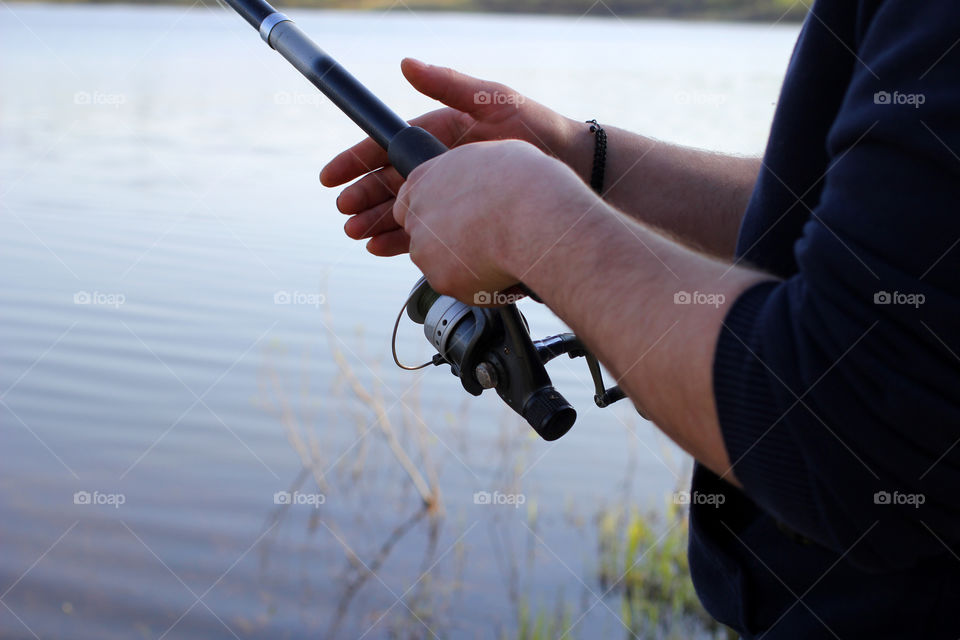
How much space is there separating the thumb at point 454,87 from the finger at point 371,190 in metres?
0.15

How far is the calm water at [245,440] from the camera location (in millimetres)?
3557

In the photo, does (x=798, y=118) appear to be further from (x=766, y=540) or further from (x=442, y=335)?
(x=442, y=335)

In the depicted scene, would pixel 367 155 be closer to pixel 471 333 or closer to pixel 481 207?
pixel 471 333

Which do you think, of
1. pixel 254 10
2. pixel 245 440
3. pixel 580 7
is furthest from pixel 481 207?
pixel 580 7

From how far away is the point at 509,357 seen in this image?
1494 millimetres

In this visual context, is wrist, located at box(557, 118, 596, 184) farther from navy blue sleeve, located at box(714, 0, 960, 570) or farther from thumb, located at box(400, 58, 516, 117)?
navy blue sleeve, located at box(714, 0, 960, 570)

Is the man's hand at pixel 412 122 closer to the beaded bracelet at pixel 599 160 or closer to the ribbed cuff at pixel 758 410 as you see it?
the beaded bracelet at pixel 599 160

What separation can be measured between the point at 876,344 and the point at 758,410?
0.12 m

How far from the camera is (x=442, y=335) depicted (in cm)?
160

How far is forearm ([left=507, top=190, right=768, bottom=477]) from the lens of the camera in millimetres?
957

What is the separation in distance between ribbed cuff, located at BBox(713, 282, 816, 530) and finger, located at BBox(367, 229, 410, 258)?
2.92 feet

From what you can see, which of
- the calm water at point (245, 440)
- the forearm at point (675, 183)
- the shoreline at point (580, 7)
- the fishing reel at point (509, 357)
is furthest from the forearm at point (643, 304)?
the shoreline at point (580, 7)

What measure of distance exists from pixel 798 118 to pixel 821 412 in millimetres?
386

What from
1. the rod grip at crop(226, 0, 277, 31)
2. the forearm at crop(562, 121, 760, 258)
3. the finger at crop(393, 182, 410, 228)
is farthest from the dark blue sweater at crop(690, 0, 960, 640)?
the rod grip at crop(226, 0, 277, 31)
